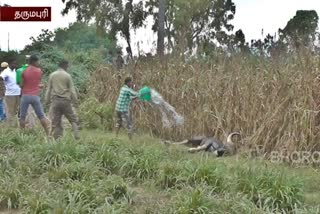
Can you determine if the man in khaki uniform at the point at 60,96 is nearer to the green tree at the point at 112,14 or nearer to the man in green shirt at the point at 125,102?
the man in green shirt at the point at 125,102

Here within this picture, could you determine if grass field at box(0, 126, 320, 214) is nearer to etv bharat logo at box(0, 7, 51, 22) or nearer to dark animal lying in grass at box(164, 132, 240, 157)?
dark animal lying in grass at box(164, 132, 240, 157)

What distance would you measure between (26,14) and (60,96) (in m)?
7.24

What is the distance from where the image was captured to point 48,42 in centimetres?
2388

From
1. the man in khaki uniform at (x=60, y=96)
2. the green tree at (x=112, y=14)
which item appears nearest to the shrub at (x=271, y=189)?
the man in khaki uniform at (x=60, y=96)

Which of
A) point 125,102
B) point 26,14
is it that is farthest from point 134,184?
point 26,14

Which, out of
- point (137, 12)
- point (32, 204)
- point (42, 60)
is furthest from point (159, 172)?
point (137, 12)

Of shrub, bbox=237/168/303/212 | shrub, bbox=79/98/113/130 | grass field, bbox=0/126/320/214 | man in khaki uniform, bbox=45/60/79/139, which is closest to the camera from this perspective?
grass field, bbox=0/126/320/214

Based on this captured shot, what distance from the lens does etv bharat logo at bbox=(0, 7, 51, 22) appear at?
Answer: 631 inches

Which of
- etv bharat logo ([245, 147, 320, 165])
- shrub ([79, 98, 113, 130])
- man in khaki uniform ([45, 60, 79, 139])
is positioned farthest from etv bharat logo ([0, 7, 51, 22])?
etv bharat logo ([245, 147, 320, 165])

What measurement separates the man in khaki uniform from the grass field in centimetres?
154

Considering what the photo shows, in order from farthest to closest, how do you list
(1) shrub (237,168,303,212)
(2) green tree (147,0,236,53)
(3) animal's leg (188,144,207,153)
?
(2) green tree (147,0,236,53)
(3) animal's leg (188,144,207,153)
(1) shrub (237,168,303,212)

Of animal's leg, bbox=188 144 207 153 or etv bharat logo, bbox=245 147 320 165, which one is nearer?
etv bharat logo, bbox=245 147 320 165

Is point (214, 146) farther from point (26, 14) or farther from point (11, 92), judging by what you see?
point (26, 14)

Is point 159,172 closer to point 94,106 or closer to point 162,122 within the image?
point 162,122
